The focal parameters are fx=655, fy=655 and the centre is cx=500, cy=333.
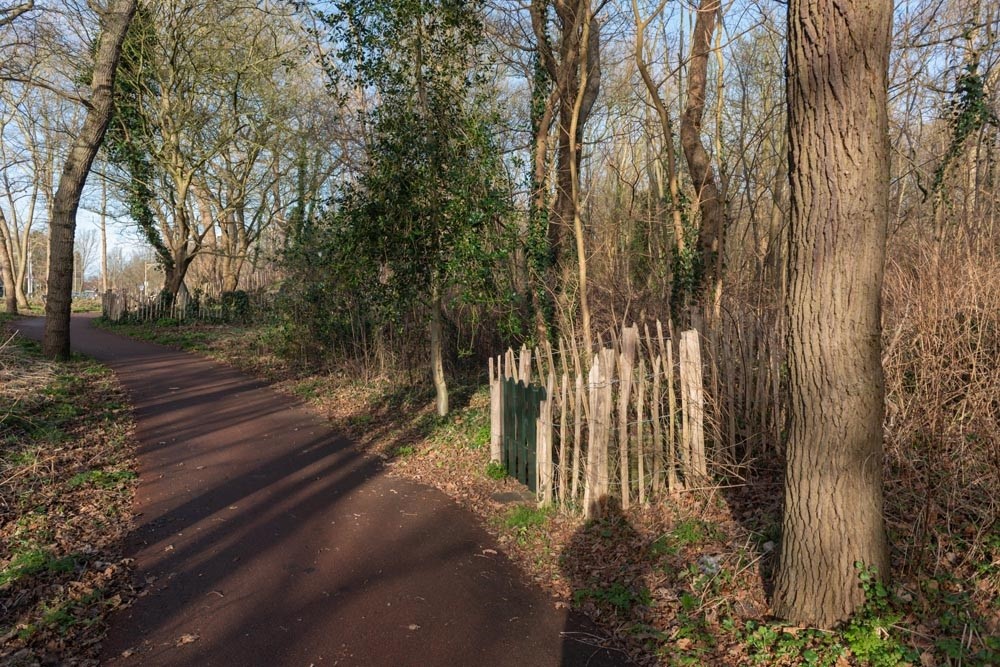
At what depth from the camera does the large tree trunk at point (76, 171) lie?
1355 cm

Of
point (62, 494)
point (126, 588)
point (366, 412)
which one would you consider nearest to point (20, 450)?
point (62, 494)

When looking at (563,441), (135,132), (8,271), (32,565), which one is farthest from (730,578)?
(8,271)

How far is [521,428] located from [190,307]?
2379cm

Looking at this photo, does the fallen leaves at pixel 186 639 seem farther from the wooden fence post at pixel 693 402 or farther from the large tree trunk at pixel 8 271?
the large tree trunk at pixel 8 271

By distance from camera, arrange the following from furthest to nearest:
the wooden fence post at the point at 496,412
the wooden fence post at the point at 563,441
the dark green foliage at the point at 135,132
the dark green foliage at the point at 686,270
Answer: the dark green foliage at the point at 135,132 → the dark green foliage at the point at 686,270 → the wooden fence post at the point at 496,412 → the wooden fence post at the point at 563,441

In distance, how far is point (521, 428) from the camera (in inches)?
305

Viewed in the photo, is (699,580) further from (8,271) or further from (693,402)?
(8,271)

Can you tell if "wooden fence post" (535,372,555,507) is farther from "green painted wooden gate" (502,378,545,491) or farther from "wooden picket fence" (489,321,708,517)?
"green painted wooden gate" (502,378,545,491)

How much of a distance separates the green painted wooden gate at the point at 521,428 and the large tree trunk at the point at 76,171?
11.2 m

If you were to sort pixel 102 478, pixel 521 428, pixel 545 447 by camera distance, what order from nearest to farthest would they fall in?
pixel 545 447
pixel 102 478
pixel 521 428

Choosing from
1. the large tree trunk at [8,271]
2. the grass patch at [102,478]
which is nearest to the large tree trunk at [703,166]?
the grass patch at [102,478]

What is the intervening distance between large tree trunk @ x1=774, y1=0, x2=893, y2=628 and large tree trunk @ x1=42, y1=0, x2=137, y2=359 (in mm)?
14213

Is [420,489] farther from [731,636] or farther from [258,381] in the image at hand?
[258,381]

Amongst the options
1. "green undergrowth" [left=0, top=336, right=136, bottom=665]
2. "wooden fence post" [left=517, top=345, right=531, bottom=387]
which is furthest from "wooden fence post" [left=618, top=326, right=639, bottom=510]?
A: "green undergrowth" [left=0, top=336, right=136, bottom=665]
